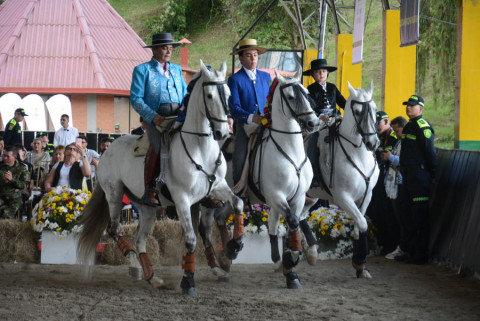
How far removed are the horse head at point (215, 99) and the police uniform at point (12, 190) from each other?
5.37 meters

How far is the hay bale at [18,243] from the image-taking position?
11.3 m

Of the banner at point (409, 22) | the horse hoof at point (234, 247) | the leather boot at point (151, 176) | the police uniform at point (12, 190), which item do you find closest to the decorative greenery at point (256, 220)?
the horse hoof at point (234, 247)

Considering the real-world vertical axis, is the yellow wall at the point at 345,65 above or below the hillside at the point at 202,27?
below

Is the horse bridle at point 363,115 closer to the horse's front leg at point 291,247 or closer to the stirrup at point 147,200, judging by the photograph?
the horse's front leg at point 291,247

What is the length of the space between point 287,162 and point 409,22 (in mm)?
5096

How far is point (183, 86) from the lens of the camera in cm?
916

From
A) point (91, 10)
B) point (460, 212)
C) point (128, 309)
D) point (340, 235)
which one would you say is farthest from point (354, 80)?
point (91, 10)

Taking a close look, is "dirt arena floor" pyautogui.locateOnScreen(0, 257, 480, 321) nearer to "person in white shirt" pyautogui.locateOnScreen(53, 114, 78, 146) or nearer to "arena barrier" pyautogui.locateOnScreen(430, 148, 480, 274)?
"arena barrier" pyautogui.locateOnScreen(430, 148, 480, 274)

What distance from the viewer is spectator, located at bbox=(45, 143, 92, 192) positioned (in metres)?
12.3

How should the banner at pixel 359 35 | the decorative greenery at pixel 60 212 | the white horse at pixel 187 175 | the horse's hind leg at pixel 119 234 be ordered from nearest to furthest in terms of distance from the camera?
the white horse at pixel 187 175 < the horse's hind leg at pixel 119 234 < the decorative greenery at pixel 60 212 < the banner at pixel 359 35

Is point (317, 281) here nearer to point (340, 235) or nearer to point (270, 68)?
point (340, 235)

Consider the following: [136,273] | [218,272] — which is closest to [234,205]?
[218,272]

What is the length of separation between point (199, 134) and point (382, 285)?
275 centimetres

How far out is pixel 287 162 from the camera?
347 inches
